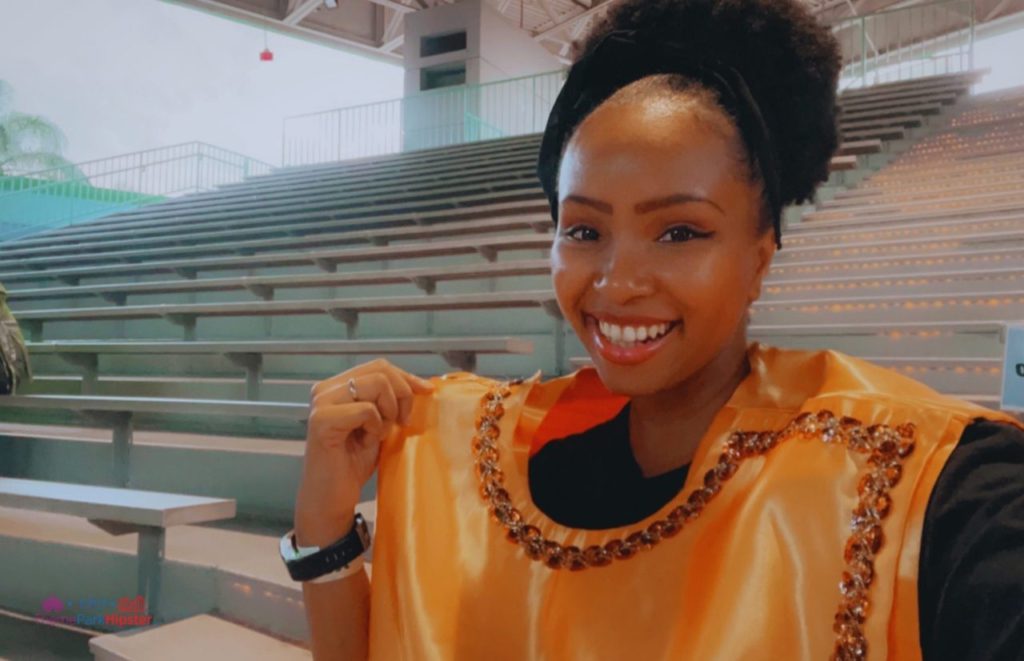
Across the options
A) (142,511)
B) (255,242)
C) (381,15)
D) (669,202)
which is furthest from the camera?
(381,15)

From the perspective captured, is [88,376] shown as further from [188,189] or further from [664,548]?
[188,189]

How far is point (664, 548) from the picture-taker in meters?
0.55

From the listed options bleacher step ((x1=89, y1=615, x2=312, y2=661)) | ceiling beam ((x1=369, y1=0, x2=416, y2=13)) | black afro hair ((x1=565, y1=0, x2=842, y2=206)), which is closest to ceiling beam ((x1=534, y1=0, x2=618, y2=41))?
A: ceiling beam ((x1=369, y1=0, x2=416, y2=13))

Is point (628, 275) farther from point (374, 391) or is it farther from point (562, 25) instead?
point (562, 25)

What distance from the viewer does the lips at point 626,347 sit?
1.95 ft

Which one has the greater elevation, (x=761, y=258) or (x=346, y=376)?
(x=761, y=258)

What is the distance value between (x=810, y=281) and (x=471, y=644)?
273 cm

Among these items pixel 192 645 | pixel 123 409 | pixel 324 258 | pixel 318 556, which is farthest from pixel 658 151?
pixel 324 258

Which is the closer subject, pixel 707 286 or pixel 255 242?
pixel 707 286

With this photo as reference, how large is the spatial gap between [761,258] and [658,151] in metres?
0.14

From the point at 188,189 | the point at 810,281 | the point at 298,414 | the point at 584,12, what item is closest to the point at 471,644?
the point at 298,414

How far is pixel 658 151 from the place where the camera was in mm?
581

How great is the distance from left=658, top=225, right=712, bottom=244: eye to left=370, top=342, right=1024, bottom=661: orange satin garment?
5.5 inches

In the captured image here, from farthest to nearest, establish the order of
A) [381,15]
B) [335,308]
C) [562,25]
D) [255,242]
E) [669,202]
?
[381,15] < [562,25] < [255,242] < [335,308] < [669,202]
